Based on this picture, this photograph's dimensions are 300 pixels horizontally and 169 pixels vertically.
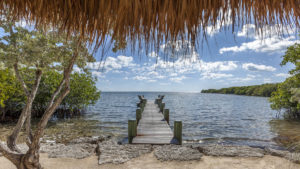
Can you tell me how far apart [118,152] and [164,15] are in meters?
5.97

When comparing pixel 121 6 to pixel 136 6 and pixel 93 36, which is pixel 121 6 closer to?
pixel 136 6

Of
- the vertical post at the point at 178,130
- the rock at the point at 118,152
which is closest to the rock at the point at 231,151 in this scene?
the vertical post at the point at 178,130

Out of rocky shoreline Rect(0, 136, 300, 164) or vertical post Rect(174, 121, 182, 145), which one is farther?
vertical post Rect(174, 121, 182, 145)

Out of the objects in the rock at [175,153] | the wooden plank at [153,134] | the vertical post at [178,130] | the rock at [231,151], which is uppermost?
the vertical post at [178,130]

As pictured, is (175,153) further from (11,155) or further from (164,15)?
(164,15)

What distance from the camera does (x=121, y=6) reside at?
1.25 meters

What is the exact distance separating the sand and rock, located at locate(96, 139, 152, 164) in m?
0.20

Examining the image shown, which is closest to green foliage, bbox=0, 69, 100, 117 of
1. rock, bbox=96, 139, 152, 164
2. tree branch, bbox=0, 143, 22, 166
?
rock, bbox=96, 139, 152, 164

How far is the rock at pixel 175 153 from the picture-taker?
5.93 m

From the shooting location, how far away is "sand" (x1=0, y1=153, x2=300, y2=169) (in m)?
5.48

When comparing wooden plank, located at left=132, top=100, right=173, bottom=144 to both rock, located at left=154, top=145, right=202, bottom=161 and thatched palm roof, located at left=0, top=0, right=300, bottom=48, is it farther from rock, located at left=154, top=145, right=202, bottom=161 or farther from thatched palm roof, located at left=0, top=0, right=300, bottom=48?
thatched palm roof, located at left=0, top=0, right=300, bottom=48

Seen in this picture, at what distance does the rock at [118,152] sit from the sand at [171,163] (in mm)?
200

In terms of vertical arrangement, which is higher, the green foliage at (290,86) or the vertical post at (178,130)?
the green foliage at (290,86)

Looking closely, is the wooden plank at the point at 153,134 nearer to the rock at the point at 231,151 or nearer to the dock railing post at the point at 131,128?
the dock railing post at the point at 131,128
